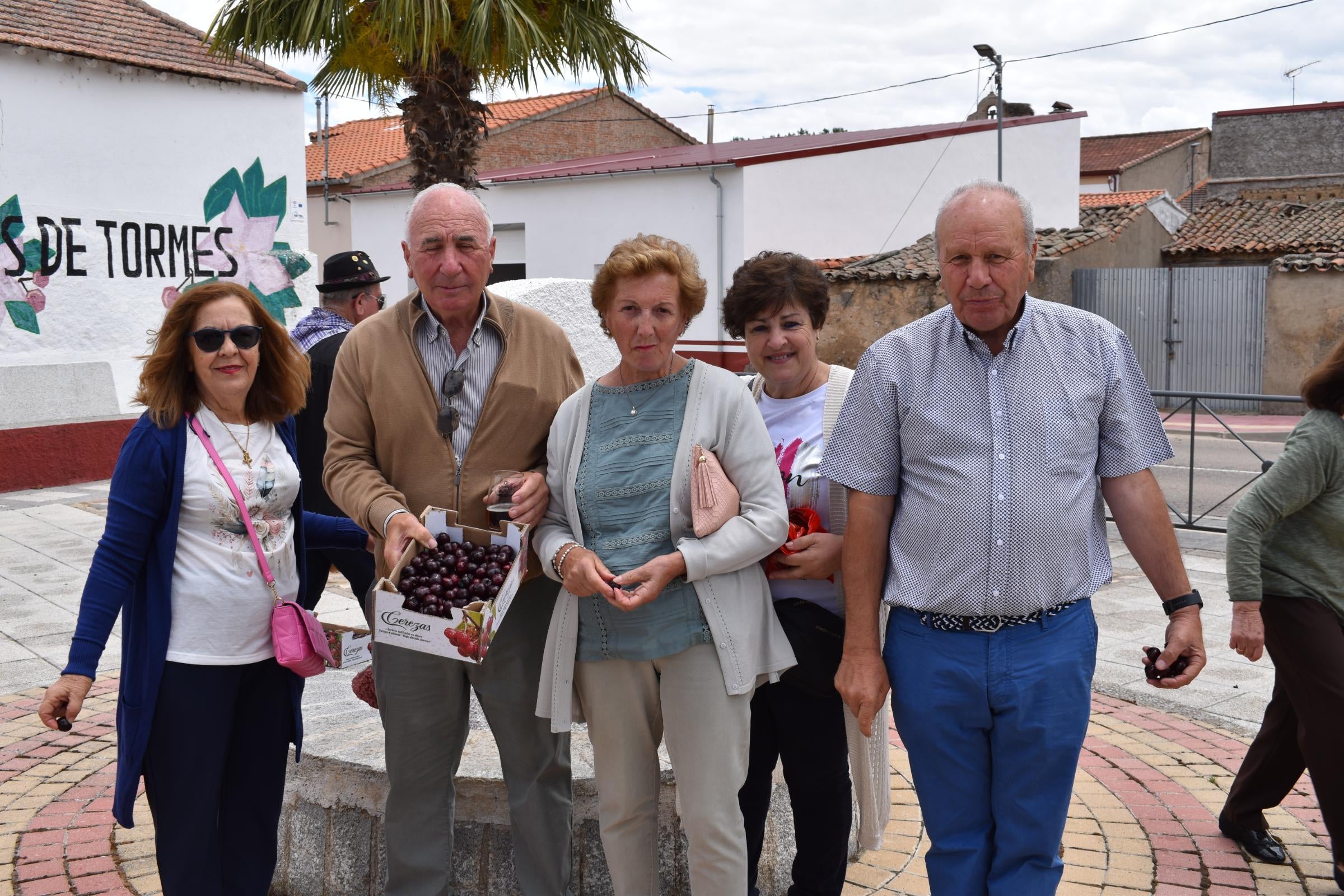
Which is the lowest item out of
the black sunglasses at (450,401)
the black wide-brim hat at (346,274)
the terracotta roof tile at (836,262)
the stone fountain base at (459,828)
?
the stone fountain base at (459,828)

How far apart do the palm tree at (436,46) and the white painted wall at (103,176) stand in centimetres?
209

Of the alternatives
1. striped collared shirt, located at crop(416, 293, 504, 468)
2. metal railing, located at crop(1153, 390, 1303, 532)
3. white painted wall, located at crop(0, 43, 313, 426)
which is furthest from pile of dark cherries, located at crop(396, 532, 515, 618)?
white painted wall, located at crop(0, 43, 313, 426)

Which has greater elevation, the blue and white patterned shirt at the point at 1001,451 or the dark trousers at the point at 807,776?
the blue and white patterned shirt at the point at 1001,451

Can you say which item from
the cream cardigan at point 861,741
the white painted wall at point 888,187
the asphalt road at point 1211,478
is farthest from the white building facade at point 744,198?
the cream cardigan at point 861,741

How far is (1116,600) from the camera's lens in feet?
25.3

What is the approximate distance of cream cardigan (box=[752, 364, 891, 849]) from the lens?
305 centimetres

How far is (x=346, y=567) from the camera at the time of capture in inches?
178

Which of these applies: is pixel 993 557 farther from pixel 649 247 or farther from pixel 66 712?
pixel 66 712

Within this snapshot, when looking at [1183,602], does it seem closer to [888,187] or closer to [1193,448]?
[1193,448]

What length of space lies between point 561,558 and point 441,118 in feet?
32.3

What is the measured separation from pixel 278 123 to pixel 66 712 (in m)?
13.4

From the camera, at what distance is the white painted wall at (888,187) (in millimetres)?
24047

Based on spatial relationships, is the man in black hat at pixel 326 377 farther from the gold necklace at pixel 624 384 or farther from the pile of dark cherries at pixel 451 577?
the gold necklace at pixel 624 384

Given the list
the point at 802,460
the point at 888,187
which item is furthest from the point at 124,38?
the point at 888,187
